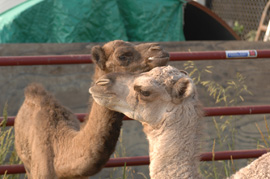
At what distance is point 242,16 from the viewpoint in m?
11.4

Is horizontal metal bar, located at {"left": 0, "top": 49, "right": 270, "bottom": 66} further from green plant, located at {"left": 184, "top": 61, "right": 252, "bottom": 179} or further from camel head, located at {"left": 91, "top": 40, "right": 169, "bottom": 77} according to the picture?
camel head, located at {"left": 91, "top": 40, "right": 169, "bottom": 77}

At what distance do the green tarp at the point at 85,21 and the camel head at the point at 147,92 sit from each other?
173 inches

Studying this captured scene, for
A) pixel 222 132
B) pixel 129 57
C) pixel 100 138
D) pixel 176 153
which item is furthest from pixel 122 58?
pixel 222 132

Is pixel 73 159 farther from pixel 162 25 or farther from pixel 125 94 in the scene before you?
pixel 162 25

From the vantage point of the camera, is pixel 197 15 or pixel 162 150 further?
pixel 197 15

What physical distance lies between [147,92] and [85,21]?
462 centimetres

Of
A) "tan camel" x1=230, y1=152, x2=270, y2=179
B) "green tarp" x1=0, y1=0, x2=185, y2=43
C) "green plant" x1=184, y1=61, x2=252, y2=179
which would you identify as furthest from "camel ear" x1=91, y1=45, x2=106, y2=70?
"green tarp" x1=0, y1=0, x2=185, y2=43

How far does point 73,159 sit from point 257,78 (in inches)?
137

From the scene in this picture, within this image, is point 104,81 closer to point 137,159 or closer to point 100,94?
point 100,94

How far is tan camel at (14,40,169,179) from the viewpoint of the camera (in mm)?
3041

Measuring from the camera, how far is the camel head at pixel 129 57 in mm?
3051

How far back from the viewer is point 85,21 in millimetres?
6965

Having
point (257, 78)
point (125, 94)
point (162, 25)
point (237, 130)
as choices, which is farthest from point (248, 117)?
point (125, 94)

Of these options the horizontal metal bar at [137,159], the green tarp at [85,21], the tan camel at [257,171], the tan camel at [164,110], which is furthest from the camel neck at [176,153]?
A: the green tarp at [85,21]
